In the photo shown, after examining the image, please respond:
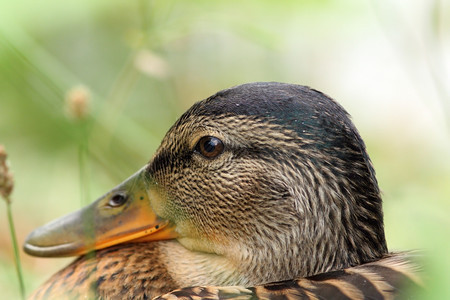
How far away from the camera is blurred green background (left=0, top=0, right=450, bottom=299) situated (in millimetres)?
3760

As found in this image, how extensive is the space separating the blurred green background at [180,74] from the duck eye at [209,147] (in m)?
1.06

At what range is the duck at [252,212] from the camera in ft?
7.32

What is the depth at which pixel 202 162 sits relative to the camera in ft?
7.97

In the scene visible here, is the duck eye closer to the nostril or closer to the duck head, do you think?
the duck head

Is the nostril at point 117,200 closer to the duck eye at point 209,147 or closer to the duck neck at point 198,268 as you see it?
the duck neck at point 198,268

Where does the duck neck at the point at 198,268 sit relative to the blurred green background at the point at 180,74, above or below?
below

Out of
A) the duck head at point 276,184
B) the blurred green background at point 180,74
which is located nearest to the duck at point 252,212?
the duck head at point 276,184

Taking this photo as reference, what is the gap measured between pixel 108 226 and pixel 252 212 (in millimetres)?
572

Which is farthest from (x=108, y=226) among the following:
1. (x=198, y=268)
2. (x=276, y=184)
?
(x=276, y=184)

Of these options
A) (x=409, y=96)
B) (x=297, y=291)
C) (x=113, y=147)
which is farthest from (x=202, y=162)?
(x=409, y=96)

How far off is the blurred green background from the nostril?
766 millimetres

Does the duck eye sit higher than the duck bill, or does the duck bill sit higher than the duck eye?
the duck eye

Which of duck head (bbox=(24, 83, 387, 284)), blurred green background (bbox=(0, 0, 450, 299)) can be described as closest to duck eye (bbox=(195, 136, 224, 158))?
duck head (bbox=(24, 83, 387, 284))

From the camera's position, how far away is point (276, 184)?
2.27 metres
